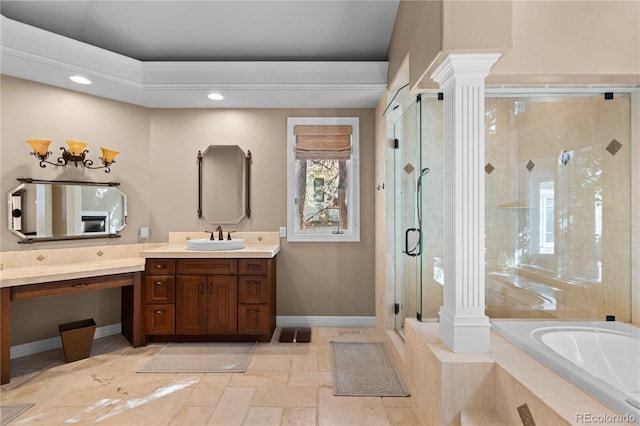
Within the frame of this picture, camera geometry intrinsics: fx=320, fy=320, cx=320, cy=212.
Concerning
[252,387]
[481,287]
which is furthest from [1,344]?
[481,287]

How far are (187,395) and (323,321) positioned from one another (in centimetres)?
170

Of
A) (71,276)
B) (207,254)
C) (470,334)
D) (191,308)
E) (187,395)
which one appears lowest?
(187,395)

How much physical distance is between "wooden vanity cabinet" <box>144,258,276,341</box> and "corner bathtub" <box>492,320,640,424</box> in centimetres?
212

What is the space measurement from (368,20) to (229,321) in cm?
304

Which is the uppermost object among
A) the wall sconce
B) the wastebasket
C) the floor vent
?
the wall sconce

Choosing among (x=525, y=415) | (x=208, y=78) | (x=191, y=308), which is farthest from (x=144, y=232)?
(x=525, y=415)

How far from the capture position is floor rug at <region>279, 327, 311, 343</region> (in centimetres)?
320

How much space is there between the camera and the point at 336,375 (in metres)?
2.51

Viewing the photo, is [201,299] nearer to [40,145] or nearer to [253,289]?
[253,289]

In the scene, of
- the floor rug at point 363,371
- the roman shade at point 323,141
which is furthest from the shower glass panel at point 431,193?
the roman shade at point 323,141

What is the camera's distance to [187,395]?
2248 millimetres

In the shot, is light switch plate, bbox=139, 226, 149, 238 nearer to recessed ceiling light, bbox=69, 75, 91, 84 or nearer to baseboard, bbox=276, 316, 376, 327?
recessed ceiling light, bbox=69, 75, 91, 84

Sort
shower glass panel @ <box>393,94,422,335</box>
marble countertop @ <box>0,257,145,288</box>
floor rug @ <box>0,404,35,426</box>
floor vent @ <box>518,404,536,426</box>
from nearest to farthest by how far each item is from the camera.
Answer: floor vent @ <box>518,404,536,426</box>, floor rug @ <box>0,404,35,426</box>, marble countertop @ <box>0,257,145,288</box>, shower glass panel @ <box>393,94,422,335</box>

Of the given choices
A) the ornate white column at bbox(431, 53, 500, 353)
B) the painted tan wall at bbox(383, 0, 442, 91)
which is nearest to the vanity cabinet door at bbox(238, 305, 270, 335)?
the ornate white column at bbox(431, 53, 500, 353)
